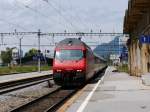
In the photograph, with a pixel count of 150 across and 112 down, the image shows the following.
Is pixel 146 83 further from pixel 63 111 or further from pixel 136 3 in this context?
pixel 63 111

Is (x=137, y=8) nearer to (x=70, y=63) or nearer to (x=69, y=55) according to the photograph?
(x=69, y=55)

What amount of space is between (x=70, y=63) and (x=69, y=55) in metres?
0.79

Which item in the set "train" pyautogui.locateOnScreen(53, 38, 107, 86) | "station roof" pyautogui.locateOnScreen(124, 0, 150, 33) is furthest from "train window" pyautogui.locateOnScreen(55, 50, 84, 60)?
"station roof" pyautogui.locateOnScreen(124, 0, 150, 33)

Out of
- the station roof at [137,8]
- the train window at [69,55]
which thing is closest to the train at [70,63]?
the train window at [69,55]

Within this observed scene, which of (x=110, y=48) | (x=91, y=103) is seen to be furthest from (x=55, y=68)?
(x=110, y=48)

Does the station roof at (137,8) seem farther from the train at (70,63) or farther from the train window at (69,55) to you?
the train window at (69,55)

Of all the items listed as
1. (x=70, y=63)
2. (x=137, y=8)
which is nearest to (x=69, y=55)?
(x=70, y=63)

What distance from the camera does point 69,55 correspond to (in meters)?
30.6

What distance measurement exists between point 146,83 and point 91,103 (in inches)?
408

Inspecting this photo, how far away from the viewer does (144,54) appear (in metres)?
36.8

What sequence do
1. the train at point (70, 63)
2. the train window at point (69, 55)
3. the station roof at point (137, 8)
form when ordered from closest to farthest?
the train at point (70, 63), the station roof at point (137, 8), the train window at point (69, 55)

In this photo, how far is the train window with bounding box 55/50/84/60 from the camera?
100.0 ft

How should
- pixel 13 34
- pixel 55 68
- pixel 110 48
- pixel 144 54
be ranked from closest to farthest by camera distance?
pixel 55 68, pixel 144 54, pixel 13 34, pixel 110 48

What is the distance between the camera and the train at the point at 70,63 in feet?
97.2
